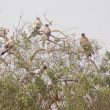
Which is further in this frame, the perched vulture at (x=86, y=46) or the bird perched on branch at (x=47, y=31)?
the bird perched on branch at (x=47, y=31)

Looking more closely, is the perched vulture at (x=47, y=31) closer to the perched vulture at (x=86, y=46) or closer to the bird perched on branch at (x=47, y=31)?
the bird perched on branch at (x=47, y=31)

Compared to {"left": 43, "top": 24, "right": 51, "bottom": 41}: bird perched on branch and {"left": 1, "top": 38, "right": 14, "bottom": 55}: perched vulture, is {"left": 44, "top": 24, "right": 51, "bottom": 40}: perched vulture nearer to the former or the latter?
{"left": 43, "top": 24, "right": 51, "bottom": 41}: bird perched on branch

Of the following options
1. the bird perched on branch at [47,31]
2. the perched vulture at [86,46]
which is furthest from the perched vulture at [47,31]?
the perched vulture at [86,46]

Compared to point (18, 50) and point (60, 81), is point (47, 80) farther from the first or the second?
point (18, 50)

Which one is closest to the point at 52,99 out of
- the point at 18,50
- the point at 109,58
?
the point at 18,50

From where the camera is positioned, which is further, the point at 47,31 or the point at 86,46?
the point at 47,31

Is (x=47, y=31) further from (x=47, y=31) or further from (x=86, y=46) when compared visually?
(x=86, y=46)

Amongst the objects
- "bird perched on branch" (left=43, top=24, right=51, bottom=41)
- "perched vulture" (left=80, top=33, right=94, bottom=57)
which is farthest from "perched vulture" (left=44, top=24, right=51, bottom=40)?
"perched vulture" (left=80, top=33, right=94, bottom=57)

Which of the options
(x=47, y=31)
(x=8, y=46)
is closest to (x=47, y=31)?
(x=47, y=31)

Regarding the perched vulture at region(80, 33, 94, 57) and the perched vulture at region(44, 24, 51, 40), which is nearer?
the perched vulture at region(80, 33, 94, 57)

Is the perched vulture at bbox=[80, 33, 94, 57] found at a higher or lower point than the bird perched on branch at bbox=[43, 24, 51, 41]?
lower

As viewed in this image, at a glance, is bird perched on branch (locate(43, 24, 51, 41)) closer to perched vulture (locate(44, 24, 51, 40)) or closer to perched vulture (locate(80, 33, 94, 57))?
perched vulture (locate(44, 24, 51, 40))

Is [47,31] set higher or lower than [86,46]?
higher

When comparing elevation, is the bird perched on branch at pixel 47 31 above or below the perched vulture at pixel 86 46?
above
